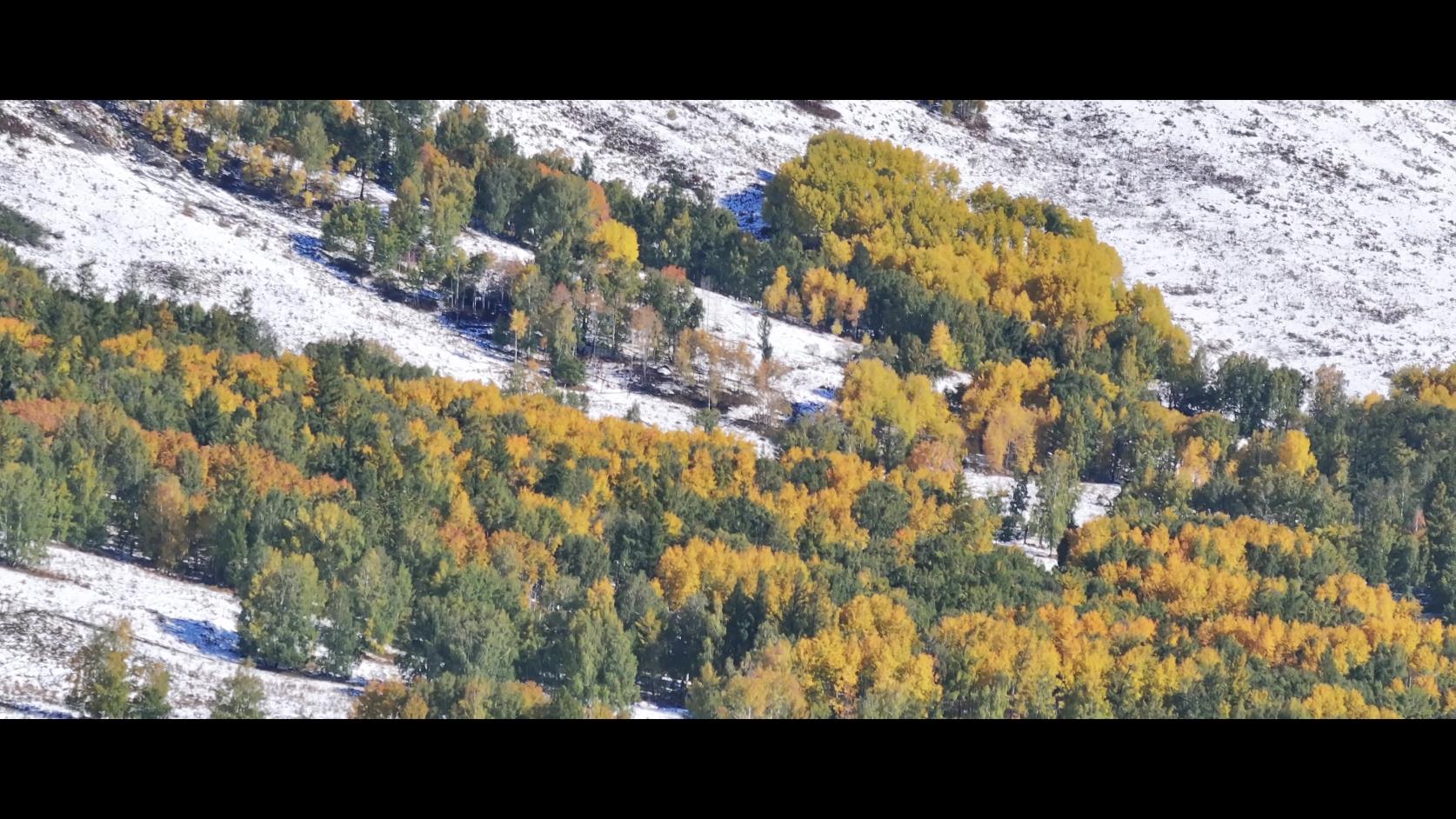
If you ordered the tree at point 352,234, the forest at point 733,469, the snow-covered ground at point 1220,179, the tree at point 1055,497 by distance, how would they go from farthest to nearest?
the snow-covered ground at point 1220,179
the tree at point 352,234
the tree at point 1055,497
the forest at point 733,469

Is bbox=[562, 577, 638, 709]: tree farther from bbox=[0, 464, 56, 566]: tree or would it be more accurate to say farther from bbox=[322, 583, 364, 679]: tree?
bbox=[0, 464, 56, 566]: tree

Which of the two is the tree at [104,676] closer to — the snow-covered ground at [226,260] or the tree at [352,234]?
the snow-covered ground at [226,260]

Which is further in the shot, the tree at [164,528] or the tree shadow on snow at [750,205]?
the tree shadow on snow at [750,205]

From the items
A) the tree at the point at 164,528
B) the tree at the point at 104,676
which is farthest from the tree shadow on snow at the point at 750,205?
the tree at the point at 104,676

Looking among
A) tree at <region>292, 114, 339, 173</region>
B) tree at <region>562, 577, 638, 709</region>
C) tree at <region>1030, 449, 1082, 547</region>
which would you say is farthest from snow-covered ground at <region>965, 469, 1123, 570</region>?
tree at <region>292, 114, 339, 173</region>

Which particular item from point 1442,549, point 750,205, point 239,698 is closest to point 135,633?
point 239,698

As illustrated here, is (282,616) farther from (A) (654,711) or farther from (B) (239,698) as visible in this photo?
(A) (654,711)
